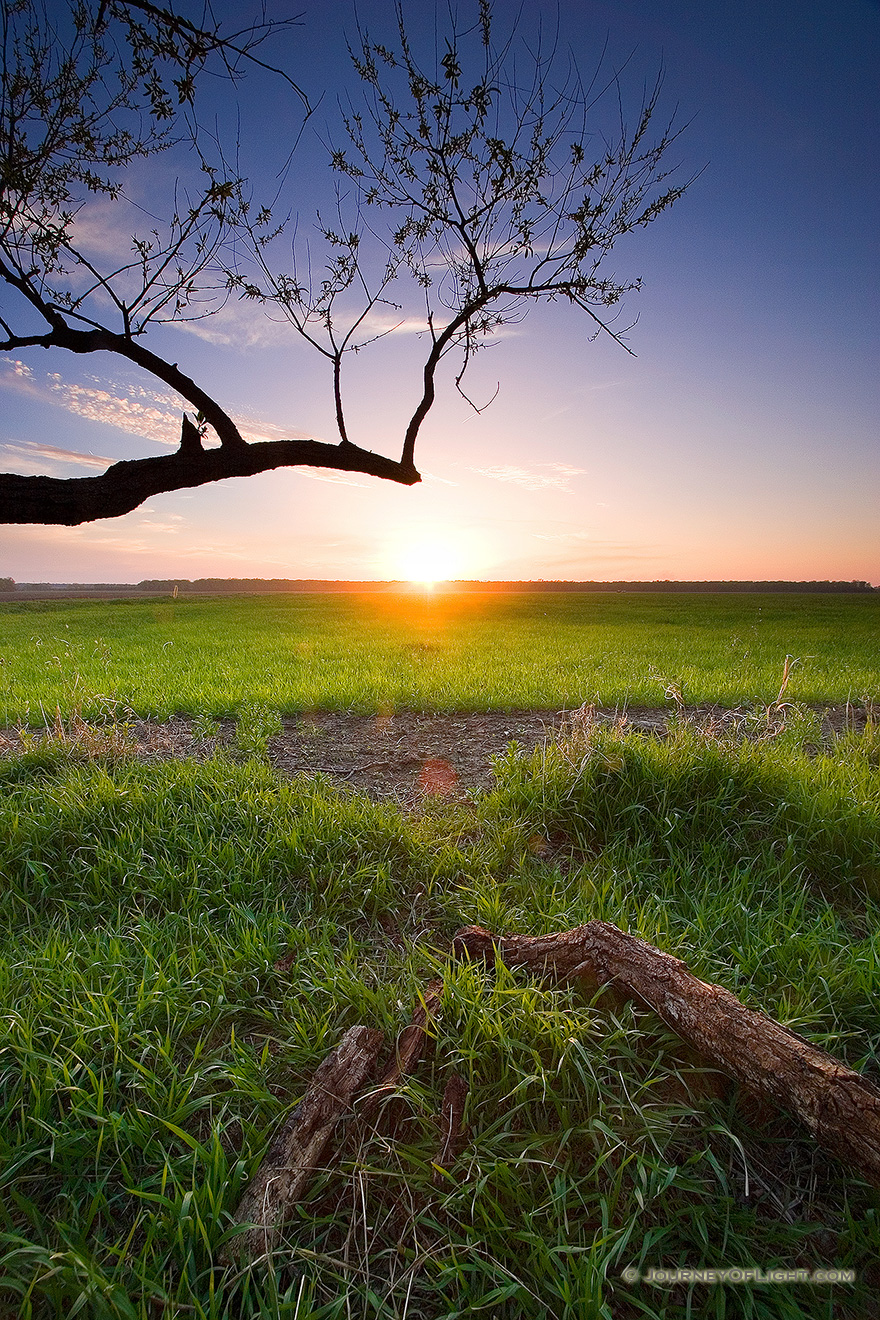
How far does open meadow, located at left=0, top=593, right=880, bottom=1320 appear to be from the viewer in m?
1.73

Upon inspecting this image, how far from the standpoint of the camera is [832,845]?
4.20 meters

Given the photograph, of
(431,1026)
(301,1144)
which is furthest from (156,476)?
(301,1144)

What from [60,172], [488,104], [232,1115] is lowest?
[232,1115]

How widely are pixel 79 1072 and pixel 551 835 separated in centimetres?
Result: 315

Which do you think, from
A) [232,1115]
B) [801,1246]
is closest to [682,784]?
[801,1246]

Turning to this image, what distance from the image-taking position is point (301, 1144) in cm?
194

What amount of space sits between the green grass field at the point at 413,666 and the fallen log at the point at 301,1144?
17.9ft

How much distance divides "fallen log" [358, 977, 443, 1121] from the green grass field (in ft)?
17.5

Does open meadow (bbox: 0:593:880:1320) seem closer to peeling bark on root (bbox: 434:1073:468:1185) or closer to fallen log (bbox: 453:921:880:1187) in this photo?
peeling bark on root (bbox: 434:1073:468:1185)

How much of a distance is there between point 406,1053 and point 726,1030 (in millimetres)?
1183

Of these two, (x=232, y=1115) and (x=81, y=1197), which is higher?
(x=232, y=1115)

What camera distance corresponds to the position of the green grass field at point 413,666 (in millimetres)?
8750

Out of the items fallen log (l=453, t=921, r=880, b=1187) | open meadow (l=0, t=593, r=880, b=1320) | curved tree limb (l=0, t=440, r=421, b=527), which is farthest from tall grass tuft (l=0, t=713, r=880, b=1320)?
curved tree limb (l=0, t=440, r=421, b=527)

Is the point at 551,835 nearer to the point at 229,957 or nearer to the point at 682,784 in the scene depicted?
the point at 682,784
